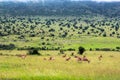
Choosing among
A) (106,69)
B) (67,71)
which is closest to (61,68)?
(67,71)

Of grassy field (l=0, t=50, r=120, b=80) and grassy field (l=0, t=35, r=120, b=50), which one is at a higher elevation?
grassy field (l=0, t=50, r=120, b=80)

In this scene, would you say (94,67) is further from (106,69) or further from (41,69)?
(41,69)

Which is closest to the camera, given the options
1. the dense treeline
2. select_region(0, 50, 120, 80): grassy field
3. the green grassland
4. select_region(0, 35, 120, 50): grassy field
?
select_region(0, 50, 120, 80): grassy field

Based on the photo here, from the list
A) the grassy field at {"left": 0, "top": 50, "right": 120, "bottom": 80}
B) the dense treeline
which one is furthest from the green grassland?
the grassy field at {"left": 0, "top": 50, "right": 120, "bottom": 80}

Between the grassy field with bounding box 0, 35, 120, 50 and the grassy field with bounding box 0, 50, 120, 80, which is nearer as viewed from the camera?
the grassy field with bounding box 0, 50, 120, 80

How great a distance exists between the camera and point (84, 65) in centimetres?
3169

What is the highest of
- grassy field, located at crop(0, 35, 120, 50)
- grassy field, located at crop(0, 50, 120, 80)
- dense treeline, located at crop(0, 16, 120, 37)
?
grassy field, located at crop(0, 50, 120, 80)

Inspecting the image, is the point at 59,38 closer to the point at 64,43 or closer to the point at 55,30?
the point at 64,43

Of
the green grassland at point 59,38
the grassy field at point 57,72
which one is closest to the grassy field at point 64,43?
the green grassland at point 59,38

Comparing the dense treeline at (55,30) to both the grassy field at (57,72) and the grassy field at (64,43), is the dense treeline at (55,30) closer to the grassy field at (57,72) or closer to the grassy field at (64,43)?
the grassy field at (64,43)

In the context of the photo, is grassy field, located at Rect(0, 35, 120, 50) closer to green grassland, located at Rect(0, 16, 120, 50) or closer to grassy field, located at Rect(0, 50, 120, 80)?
green grassland, located at Rect(0, 16, 120, 50)

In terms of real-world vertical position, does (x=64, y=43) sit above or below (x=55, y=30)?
above

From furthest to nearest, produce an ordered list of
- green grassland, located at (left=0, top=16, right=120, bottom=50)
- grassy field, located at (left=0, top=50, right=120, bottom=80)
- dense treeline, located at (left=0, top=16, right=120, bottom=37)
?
dense treeline, located at (left=0, top=16, right=120, bottom=37) < green grassland, located at (left=0, top=16, right=120, bottom=50) < grassy field, located at (left=0, top=50, right=120, bottom=80)

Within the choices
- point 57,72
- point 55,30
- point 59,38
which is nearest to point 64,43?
point 59,38
